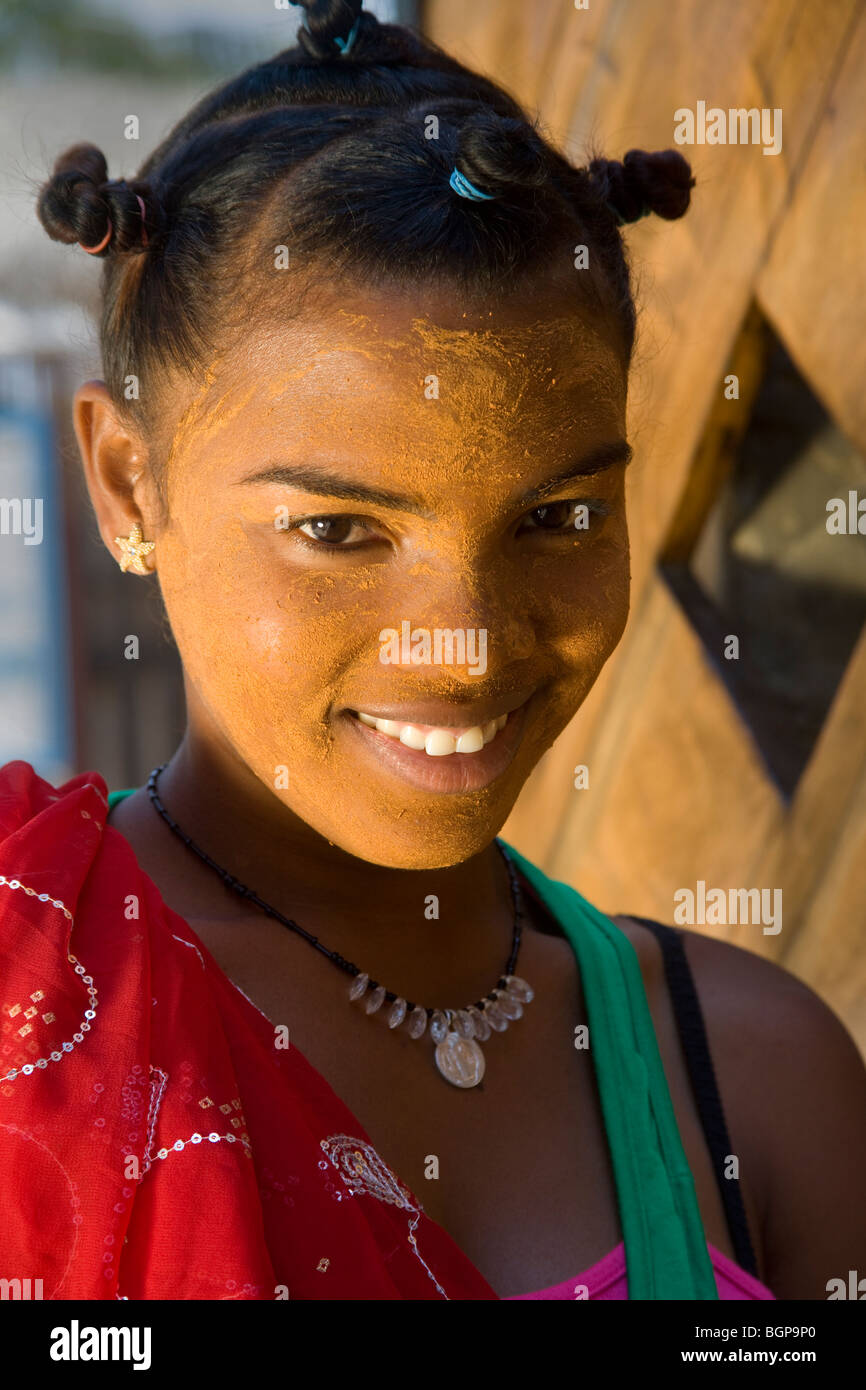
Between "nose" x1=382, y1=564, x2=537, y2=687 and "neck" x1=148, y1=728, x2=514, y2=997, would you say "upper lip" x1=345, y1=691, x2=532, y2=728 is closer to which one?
"nose" x1=382, y1=564, x2=537, y2=687

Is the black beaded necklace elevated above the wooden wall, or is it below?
below

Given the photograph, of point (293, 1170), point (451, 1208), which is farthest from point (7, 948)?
point (451, 1208)

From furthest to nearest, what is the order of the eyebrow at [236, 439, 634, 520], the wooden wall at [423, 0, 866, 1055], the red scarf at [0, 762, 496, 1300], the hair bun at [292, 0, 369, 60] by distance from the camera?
the wooden wall at [423, 0, 866, 1055] < the hair bun at [292, 0, 369, 60] < the eyebrow at [236, 439, 634, 520] < the red scarf at [0, 762, 496, 1300]

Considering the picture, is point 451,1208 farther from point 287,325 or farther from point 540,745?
point 287,325

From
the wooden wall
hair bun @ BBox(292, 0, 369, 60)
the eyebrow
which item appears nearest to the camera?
the eyebrow

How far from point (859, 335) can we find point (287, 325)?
3.29 feet

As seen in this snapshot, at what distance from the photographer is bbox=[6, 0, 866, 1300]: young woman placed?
0.81 metres

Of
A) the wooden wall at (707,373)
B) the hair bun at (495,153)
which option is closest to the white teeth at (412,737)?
the hair bun at (495,153)

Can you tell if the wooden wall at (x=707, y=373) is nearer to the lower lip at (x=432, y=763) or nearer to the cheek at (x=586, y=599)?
the cheek at (x=586, y=599)

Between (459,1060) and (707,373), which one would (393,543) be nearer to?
(459,1060)

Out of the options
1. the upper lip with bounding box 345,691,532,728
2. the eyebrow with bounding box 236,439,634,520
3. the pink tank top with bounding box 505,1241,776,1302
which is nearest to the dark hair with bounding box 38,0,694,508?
the eyebrow with bounding box 236,439,634,520

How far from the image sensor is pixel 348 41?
113 centimetres

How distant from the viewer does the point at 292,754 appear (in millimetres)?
942

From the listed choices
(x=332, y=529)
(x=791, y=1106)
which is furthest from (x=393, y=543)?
(x=791, y=1106)
